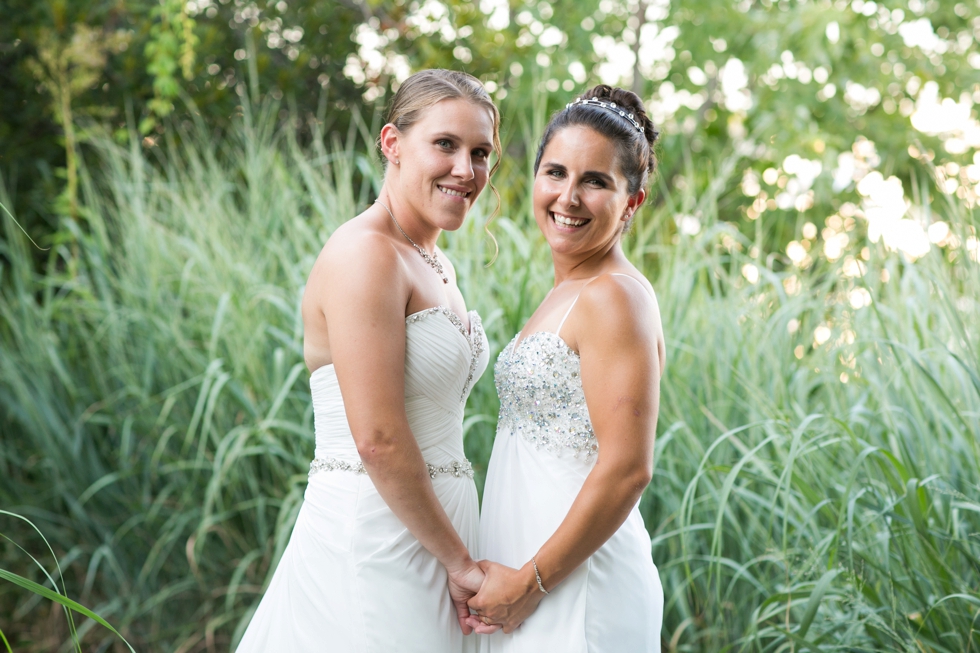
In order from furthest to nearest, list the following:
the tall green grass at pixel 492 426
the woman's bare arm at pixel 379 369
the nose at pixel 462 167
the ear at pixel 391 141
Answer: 1. the tall green grass at pixel 492 426
2. the ear at pixel 391 141
3. the nose at pixel 462 167
4. the woman's bare arm at pixel 379 369

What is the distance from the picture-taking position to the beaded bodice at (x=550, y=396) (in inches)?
78.1

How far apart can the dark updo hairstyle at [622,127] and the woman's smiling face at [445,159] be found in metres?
0.21

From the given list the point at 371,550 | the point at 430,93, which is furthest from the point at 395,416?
the point at 430,93

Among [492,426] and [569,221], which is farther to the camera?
[492,426]

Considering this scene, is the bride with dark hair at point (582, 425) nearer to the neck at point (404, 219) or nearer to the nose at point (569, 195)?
the nose at point (569, 195)

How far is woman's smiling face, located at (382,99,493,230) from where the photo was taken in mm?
2061

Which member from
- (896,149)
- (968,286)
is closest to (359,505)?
(968,286)

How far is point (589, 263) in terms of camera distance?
2.18 m

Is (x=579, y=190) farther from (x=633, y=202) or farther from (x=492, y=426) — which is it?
(x=492, y=426)

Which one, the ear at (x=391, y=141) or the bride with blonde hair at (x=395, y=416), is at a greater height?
the ear at (x=391, y=141)

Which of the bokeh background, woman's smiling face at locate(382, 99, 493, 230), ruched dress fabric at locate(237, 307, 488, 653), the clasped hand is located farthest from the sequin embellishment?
the bokeh background

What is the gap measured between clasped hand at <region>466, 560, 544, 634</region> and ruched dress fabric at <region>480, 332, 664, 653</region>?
0.05 meters

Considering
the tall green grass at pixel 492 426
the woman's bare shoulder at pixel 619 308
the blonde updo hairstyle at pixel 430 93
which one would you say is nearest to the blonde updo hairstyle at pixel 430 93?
the blonde updo hairstyle at pixel 430 93

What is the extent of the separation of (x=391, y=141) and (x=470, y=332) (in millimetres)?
555
